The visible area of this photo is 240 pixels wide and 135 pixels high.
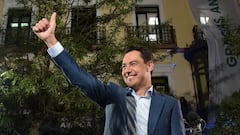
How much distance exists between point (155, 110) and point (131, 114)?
12 cm

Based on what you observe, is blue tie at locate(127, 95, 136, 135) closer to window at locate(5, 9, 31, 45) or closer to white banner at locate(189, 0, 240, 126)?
window at locate(5, 9, 31, 45)

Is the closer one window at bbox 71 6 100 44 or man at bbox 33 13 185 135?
man at bbox 33 13 185 135

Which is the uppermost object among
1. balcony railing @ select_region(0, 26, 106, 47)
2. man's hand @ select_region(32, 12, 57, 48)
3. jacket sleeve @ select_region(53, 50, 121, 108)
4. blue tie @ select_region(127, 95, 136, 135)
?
balcony railing @ select_region(0, 26, 106, 47)

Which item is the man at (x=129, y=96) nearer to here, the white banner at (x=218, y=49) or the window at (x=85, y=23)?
the window at (x=85, y=23)

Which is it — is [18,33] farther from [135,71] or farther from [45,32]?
[135,71]

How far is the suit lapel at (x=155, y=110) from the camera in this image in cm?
128

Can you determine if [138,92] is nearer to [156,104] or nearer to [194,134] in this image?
[156,104]

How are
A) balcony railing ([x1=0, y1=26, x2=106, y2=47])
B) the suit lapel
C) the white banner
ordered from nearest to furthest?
the suit lapel
balcony railing ([x1=0, y1=26, x2=106, y2=47])
the white banner

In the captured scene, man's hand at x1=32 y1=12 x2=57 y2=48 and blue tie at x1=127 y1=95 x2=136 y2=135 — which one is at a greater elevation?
man's hand at x1=32 y1=12 x2=57 y2=48

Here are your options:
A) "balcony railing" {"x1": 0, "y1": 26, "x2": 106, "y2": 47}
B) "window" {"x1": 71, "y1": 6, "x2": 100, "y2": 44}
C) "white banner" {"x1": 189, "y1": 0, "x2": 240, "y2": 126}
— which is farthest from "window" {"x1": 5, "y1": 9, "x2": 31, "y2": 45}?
"white banner" {"x1": 189, "y1": 0, "x2": 240, "y2": 126}

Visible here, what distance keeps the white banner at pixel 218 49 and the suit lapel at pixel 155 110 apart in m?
5.53

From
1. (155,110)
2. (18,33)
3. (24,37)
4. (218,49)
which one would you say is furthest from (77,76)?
(218,49)

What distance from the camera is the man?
4.29 ft

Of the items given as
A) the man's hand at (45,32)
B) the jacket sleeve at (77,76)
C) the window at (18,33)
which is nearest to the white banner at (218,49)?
the window at (18,33)
